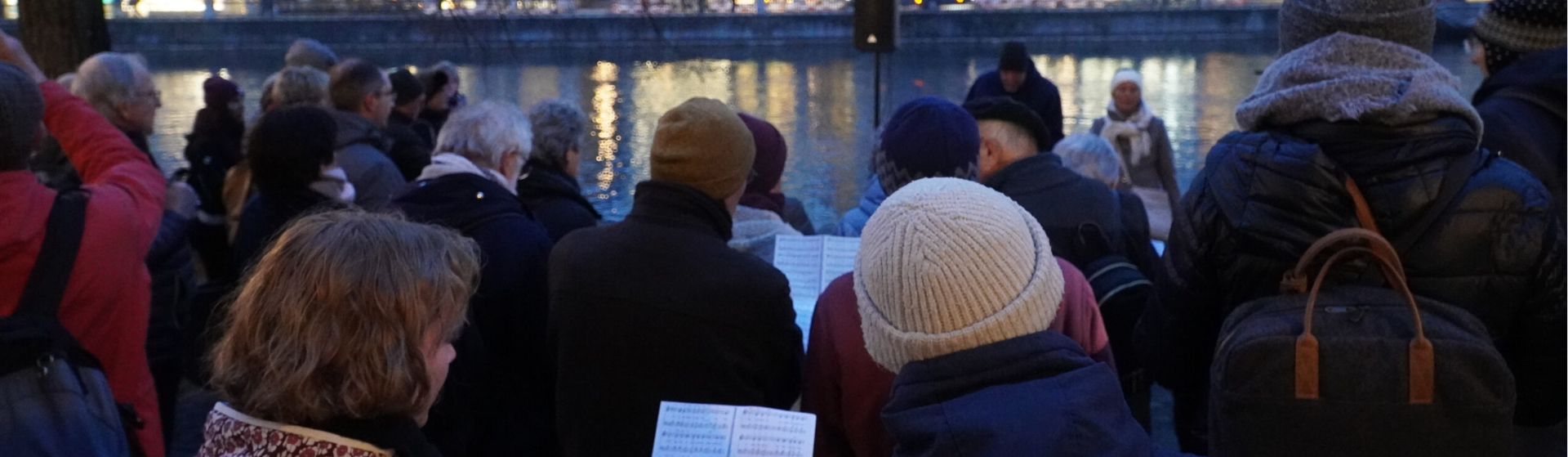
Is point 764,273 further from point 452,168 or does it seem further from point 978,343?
point 452,168

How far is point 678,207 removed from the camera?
9.03 feet

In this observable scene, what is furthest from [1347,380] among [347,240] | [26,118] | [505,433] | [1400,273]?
[26,118]

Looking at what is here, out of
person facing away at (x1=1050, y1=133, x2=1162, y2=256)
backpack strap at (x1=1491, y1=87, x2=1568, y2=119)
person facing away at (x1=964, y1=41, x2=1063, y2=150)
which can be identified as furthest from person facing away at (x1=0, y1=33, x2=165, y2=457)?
person facing away at (x1=964, y1=41, x2=1063, y2=150)

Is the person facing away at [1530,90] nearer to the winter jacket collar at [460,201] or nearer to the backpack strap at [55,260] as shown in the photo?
the winter jacket collar at [460,201]

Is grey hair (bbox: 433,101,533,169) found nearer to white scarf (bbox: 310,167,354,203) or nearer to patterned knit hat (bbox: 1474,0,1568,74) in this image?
white scarf (bbox: 310,167,354,203)

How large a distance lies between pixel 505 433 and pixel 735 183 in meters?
1.12

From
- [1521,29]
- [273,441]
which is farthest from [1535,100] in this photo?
[273,441]

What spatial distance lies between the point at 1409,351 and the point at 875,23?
588 centimetres

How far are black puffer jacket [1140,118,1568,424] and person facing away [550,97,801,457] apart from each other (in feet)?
2.94

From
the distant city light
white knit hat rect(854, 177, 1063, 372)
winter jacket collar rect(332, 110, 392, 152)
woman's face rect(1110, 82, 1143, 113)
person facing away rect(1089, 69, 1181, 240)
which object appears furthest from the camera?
the distant city light

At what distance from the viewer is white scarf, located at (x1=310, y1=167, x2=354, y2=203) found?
147 inches

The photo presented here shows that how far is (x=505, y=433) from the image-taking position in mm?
3512

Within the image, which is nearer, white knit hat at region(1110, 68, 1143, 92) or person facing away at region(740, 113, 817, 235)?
person facing away at region(740, 113, 817, 235)

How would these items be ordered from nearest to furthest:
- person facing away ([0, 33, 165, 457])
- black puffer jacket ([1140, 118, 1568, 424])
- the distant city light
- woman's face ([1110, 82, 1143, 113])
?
black puffer jacket ([1140, 118, 1568, 424])
person facing away ([0, 33, 165, 457])
woman's face ([1110, 82, 1143, 113])
the distant city light
